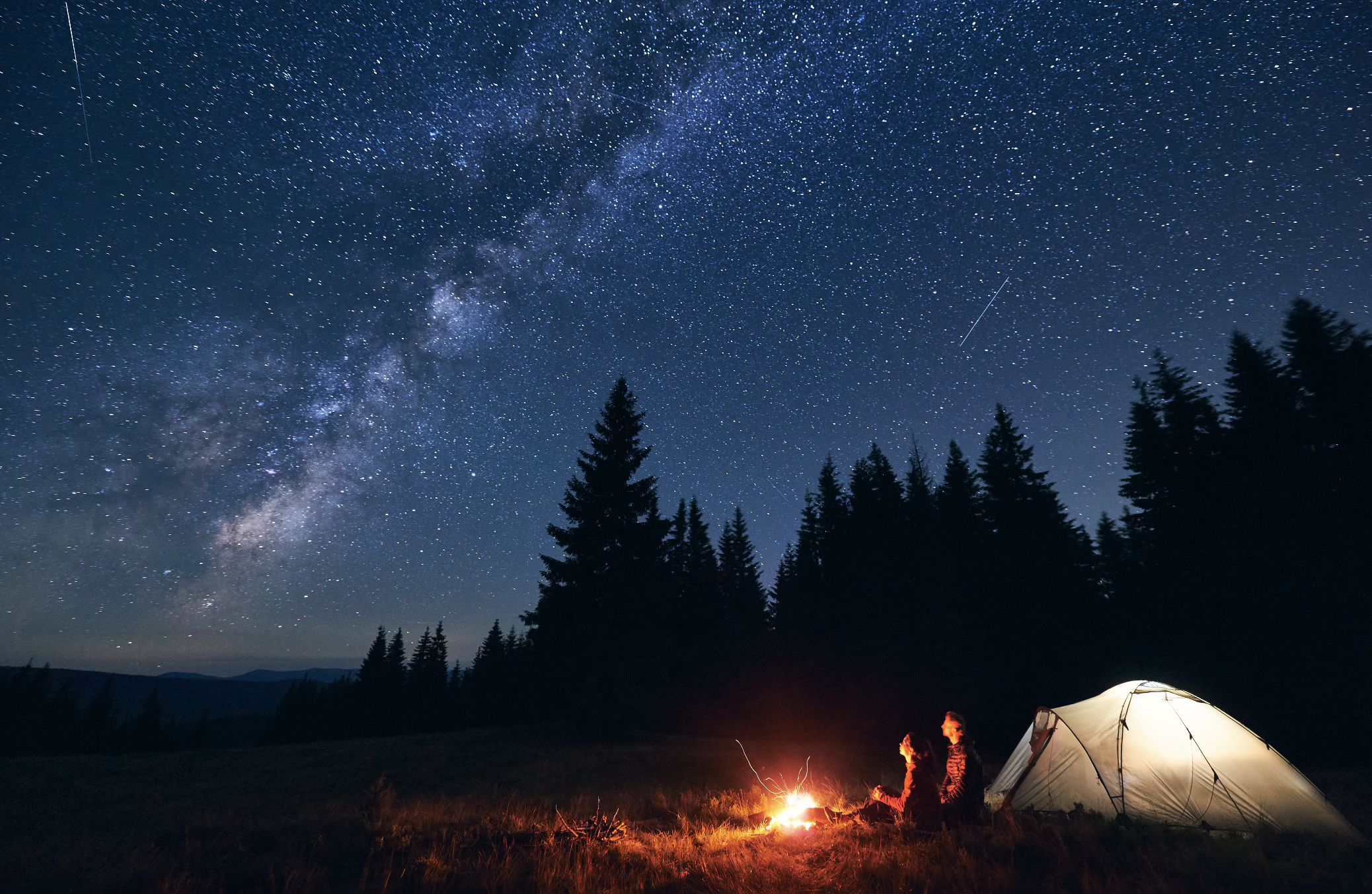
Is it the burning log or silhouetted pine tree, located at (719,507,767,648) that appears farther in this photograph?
silhouetted pine tree, located at (719,507,767,648)

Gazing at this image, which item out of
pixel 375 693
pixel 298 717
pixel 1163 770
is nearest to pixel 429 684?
pixel 375 693

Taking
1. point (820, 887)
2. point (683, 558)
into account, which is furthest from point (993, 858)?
point (683, 558)

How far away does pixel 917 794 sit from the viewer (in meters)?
7.80

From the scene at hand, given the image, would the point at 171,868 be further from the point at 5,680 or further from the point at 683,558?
the point at 5,680

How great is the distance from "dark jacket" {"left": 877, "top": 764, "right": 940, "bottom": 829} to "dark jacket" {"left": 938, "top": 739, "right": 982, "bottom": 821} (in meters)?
0.37

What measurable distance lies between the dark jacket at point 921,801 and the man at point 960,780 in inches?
12.7

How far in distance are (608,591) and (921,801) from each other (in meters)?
15.0

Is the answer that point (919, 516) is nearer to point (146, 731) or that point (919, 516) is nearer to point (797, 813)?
point (797, 813)

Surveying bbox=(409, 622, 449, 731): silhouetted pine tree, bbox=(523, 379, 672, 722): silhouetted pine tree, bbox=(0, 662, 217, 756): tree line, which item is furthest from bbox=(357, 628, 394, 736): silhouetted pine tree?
bbox=(523, 379, 672, 722): silhouetted pine tree

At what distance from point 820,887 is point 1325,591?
924 inches

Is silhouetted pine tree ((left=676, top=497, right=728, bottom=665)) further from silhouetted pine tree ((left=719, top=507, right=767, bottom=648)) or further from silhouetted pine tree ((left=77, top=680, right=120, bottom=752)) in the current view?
silhouetted pine tree ((left=77, top=680, right=120, bottom=752))

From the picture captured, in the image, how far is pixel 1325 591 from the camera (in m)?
18.1

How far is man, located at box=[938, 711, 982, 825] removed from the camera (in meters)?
8.11

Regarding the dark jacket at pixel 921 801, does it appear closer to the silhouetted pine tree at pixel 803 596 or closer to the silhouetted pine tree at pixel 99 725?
the silhouetted pine tree at pixel 803 596
